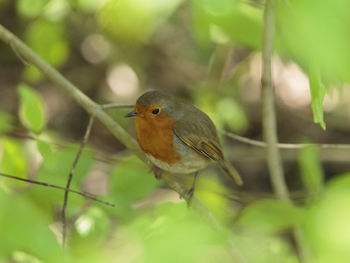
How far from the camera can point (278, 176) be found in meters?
2.60

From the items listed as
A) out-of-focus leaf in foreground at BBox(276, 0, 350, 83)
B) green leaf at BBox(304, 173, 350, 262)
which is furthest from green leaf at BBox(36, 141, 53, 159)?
out-of-focus leaf in foreground at BBox(276, 0, 350, 83)

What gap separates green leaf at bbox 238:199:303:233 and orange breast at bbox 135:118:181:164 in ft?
3.28

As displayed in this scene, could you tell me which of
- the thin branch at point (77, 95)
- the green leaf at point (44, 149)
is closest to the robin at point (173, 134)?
the thin branch at point (77, 95)

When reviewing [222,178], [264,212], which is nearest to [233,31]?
[264,212]

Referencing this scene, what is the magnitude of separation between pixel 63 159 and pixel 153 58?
14.6 ft

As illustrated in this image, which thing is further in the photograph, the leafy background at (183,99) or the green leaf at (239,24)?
the green leaf at (239,24)

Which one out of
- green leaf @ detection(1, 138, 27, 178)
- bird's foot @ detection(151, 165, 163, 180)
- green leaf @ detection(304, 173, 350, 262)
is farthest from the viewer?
bird's foot @ detection(151, 165, 163, 180)

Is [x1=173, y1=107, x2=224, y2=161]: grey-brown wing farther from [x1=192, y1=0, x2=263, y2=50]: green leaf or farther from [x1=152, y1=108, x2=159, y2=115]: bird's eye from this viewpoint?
[x1=192, y1=0, x2=263, y2=50]: green leaf

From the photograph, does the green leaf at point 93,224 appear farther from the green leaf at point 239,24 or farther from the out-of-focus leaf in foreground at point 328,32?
the out-of-focus leaf in foreground at point 328,32

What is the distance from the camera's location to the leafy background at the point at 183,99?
69cm

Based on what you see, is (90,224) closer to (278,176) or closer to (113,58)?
(278,176)

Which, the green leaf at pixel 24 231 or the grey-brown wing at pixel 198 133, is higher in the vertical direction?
the grey-brown wing at pixel 198 133

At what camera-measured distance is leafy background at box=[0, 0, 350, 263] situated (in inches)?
27.1

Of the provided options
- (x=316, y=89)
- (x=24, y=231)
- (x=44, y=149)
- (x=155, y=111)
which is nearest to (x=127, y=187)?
(x=44, y=149)
